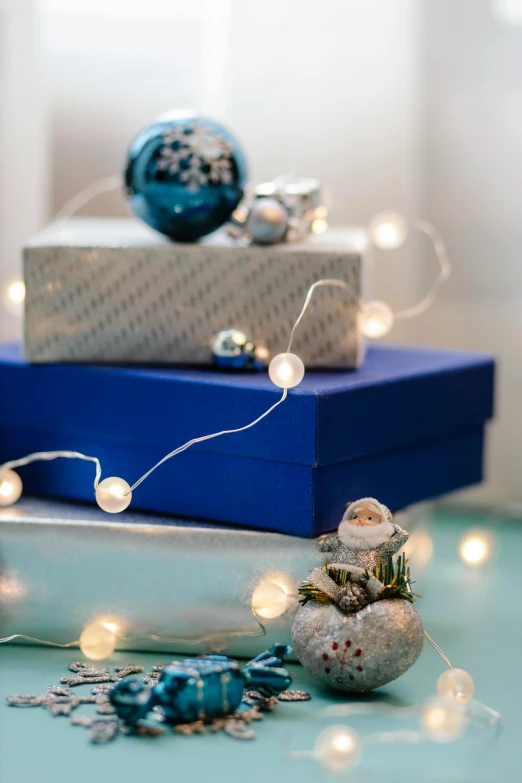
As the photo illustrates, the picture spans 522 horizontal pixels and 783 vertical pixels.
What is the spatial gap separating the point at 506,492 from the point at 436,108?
48 cm

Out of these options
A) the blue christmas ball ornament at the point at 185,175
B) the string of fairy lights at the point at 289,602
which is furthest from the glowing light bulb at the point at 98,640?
the blue christmas ball ornament at the point at 185,175

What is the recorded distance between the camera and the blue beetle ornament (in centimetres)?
66

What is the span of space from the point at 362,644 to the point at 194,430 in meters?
0.23

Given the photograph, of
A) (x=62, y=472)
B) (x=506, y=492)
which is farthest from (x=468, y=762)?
(x=506, y=492)

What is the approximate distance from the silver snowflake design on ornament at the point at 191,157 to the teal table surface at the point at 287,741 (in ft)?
1.33

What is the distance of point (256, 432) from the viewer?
818 millimetres

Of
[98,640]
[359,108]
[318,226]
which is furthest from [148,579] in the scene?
[359,108]

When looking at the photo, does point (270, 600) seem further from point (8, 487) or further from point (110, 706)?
point (8, 487)

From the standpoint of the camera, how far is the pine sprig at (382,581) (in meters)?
0.75

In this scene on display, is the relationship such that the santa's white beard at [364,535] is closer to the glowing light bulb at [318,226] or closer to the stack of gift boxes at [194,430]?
the stack of gift boxes at [194,430]

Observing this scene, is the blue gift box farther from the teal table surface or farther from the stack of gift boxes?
the teal table surface

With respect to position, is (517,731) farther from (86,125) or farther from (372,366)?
(86,125)

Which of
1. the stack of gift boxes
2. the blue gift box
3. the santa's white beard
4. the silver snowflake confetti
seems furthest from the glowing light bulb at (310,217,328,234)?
the silver snowflake confetti

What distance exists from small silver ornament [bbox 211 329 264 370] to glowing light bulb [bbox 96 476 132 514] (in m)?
0.14
